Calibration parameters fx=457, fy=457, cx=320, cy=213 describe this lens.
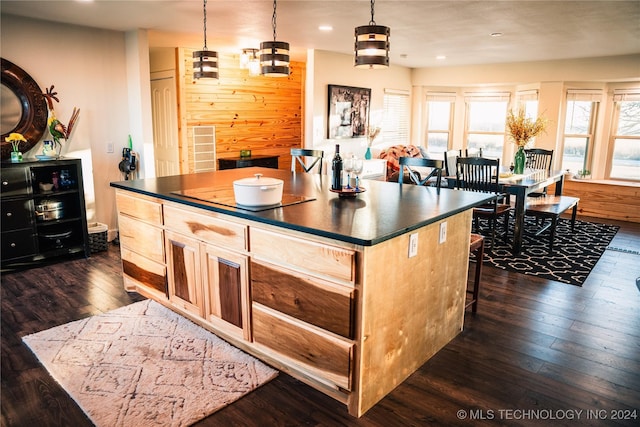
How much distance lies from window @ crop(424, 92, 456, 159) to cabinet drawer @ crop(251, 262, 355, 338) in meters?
7.10

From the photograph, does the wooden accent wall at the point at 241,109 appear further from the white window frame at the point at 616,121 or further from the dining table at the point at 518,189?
the white window frame at the point at 616,121

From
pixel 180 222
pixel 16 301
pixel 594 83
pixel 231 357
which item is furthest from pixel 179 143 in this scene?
pixel 594 83

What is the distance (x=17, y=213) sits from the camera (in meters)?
4.26

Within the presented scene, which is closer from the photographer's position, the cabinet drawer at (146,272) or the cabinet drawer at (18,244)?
the cabinet drawer at (146,272)

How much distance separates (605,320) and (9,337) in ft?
13.6

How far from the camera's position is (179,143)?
22.8 ft

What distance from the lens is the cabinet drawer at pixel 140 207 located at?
3.20 meters

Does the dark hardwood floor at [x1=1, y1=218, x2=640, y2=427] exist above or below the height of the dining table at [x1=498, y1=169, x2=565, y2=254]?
below

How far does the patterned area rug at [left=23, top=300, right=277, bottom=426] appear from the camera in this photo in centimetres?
229

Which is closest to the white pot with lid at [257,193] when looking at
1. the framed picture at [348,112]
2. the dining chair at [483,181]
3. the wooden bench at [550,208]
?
the dining chair at [483,181]

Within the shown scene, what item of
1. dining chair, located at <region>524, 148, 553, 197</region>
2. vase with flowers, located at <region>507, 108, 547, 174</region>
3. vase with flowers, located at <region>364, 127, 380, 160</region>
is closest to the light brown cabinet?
vase with flowers, located at <region>507, 108, 547, 174</region>

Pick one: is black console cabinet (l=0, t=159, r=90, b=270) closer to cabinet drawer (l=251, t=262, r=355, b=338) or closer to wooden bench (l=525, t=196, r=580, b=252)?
cabinet drawer (l=251, t=262, r=355, b=338)

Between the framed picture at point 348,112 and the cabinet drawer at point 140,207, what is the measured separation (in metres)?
3.99

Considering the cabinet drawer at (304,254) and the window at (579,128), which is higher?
the window at (579,128)
